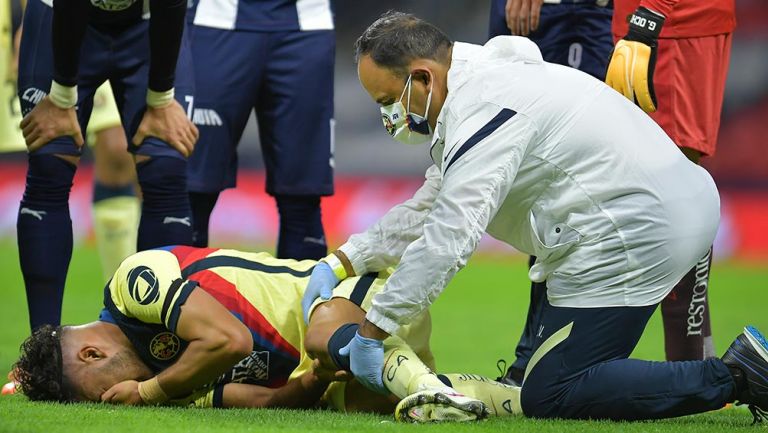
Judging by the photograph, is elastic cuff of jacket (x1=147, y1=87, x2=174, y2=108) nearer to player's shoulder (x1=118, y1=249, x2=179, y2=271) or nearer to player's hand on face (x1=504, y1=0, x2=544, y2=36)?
player's shoulder (x1=118, y1=249, x2=179, y2=271)

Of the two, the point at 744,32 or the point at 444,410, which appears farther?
the point at 744,32

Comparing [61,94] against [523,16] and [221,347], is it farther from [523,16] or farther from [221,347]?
[523,16]

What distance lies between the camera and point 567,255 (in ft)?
12.0

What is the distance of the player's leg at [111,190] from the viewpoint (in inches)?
236

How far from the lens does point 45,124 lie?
14.3 feet

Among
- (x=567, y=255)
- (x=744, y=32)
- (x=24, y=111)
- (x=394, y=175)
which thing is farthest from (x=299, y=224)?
(x=744, y=32)

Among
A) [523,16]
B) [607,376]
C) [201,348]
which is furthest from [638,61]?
[201,348]

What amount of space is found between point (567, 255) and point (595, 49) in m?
1.41

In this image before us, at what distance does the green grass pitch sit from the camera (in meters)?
3.28

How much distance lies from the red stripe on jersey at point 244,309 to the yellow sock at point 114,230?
2.15m

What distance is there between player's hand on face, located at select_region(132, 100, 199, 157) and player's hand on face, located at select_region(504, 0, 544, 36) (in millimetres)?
1322

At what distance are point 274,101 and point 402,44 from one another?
1.80 metres

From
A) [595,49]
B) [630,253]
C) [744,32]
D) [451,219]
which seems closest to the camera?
[451,219]

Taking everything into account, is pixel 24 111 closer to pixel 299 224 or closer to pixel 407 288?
pixel 299 224
